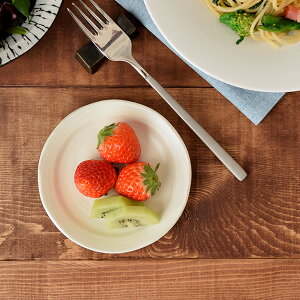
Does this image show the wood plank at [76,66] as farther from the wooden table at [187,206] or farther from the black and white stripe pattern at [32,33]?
the black and white stripe pattern at [32,33]

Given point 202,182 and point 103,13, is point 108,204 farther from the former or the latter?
point 103,13

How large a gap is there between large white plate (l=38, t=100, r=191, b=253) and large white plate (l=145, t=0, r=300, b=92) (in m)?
0.19

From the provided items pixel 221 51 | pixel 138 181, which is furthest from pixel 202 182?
pixel 221 51

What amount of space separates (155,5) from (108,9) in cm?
23

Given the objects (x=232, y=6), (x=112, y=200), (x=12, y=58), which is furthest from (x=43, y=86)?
(x=232, y=6)

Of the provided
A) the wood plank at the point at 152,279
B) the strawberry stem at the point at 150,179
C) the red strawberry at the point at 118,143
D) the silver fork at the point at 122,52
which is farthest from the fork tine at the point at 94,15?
the wood plank at the point at 152,279

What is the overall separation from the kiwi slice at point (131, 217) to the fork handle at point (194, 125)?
0.62 feet

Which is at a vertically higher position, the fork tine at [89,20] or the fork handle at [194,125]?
the fork tine at [89,20]

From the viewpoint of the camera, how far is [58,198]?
1.04m

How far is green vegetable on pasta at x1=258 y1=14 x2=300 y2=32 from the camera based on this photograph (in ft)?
3.00

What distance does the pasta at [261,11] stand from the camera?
91cm

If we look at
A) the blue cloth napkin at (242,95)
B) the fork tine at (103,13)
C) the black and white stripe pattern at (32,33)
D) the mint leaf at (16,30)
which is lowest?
the blue cloth napkin at (242,95)

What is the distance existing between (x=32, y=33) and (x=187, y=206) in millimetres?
486

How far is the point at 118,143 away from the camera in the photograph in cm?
98
